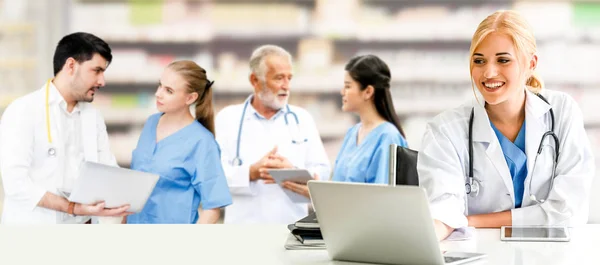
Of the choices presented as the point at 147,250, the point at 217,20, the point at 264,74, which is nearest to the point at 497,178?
the point at 147,250

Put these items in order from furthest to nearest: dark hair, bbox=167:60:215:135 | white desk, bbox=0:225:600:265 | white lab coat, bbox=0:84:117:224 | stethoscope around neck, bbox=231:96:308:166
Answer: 1. stethoscope around neck, bbox=231:96:308:166
2. dark hair, bbox=167:60:215:135
3. white lab coat, bbox=0:84:117:224
4. white desk, bbox=0:225:600:265

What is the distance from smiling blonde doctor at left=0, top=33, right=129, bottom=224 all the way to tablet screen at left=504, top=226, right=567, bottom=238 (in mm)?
2294

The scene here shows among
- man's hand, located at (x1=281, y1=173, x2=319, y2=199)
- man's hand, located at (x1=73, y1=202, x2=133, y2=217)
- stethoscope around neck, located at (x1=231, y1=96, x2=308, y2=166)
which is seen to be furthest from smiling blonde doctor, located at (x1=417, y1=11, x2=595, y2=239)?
stethoscope around neck, located at (x1=231, y1=96, x2=308, y2=166)

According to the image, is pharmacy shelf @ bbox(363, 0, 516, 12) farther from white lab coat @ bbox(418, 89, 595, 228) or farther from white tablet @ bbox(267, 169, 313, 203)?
white lab coat @ bbox(418, 89, 595, 228)

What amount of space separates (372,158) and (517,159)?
1.55 meters

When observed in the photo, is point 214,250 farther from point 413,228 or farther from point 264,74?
point 264,74

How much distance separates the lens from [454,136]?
2.57m

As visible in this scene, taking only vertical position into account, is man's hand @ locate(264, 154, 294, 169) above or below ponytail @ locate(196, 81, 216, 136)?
below

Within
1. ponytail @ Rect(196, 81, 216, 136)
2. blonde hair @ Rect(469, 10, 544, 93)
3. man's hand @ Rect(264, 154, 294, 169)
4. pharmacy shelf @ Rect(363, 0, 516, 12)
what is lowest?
man's hand @ Rect(264, 154, 294, 169)

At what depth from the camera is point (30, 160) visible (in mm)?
3926

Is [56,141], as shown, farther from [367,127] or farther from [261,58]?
[367,127]

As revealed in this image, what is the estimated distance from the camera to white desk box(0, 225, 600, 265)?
6.07 ft

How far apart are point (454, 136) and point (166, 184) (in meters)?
1.91

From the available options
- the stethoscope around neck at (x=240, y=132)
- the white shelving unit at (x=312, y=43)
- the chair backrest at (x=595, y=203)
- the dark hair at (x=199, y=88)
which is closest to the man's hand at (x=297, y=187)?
the stethoscope around neck at (x=240, y=132)
